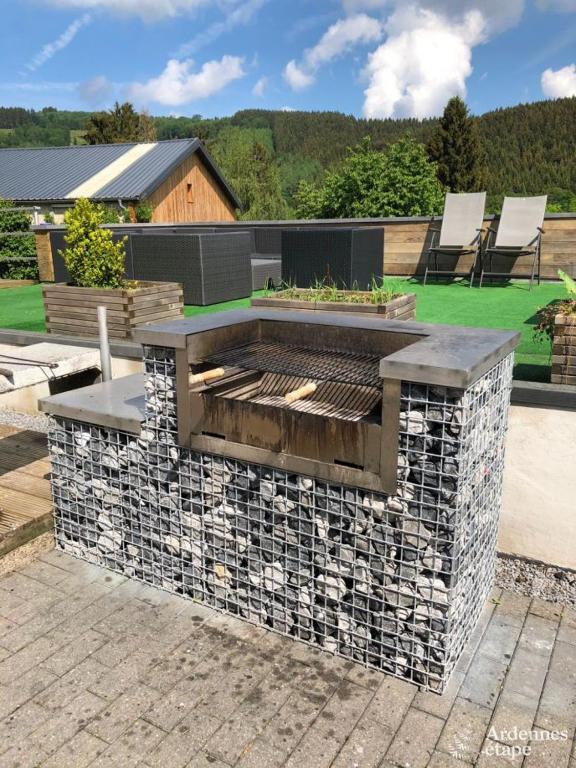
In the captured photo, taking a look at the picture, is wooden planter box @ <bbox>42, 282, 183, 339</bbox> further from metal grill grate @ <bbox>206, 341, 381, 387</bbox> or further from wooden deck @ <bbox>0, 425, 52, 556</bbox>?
metal grill grate @ <bbox>206, 341, 381, 387</bbox>

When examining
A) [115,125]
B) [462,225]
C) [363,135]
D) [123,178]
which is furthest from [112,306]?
[363,135]

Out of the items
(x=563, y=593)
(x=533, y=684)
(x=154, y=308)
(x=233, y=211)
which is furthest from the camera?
(x=233, y=211)

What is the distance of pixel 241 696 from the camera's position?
2.62 metres

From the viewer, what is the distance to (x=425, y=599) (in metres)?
2.62

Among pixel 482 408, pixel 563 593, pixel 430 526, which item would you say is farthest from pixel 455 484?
pixel 563 593

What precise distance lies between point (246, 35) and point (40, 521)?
129 ft

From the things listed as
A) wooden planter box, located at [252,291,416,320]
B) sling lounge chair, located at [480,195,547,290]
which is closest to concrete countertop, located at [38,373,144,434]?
wooden planter box, located at [252,291,416,320]

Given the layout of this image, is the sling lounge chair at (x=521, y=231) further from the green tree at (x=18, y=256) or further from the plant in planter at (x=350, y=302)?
the green tree at (x=18, y=256)

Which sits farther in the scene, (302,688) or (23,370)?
(23,370)

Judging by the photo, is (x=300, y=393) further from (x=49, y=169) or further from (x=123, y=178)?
(x=49, y=169)

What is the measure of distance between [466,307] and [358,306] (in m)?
1.98

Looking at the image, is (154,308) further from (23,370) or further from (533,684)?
(533,684)

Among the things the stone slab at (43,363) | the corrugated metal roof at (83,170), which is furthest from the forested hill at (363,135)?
the stone slab at (43,363)

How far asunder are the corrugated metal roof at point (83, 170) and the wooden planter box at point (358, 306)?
20198 mm
